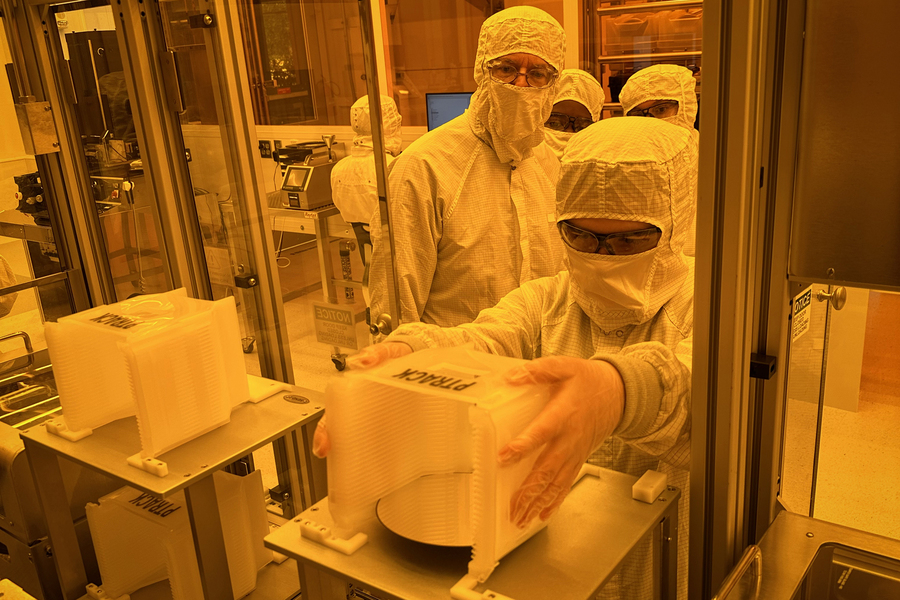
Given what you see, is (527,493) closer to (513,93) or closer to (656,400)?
(656,400)

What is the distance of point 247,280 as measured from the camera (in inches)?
79.3

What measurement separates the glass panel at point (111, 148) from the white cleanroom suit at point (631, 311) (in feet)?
3.84

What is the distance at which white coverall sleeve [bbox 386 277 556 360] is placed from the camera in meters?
1.15

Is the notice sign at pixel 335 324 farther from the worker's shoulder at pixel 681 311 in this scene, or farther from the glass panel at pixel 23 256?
the worker's shoulder at pixel 681 311

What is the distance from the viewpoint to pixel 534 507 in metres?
0.86

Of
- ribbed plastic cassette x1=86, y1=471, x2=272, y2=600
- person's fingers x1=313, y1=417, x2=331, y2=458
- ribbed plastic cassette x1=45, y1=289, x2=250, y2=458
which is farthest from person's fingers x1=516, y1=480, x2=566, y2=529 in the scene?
ribbed plastic cassette x1=86, y1=471, x2=272, y2=600

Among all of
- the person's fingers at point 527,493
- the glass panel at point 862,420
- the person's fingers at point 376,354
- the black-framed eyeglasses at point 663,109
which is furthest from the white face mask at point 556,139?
the person's fingers at point 527,493

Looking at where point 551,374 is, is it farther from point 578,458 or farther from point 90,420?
point 90,420

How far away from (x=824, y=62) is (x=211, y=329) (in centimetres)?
103

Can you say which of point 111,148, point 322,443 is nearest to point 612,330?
point 322,443

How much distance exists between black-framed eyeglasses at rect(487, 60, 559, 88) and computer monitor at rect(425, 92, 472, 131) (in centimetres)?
176

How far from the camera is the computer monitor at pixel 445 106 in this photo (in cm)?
382

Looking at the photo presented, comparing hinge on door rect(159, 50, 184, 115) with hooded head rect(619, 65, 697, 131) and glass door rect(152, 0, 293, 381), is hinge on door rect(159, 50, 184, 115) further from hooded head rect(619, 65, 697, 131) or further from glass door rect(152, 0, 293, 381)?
hooded head rect(619, 65, 697, 131)

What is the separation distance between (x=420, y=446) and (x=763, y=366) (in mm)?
482
